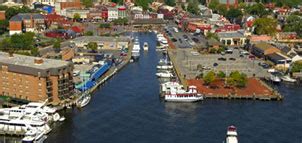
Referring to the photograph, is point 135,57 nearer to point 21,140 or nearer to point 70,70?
point 70,70

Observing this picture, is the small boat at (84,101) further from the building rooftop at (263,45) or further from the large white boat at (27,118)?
the building rooftop at (263,45)

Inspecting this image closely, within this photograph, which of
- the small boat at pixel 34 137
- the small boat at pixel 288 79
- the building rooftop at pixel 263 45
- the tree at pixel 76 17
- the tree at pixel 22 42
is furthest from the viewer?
the tree at pixel 76 17

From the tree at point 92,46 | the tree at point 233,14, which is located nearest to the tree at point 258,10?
the tree at point 233,14

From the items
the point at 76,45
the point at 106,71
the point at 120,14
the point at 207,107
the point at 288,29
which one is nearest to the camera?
the point at 207,107

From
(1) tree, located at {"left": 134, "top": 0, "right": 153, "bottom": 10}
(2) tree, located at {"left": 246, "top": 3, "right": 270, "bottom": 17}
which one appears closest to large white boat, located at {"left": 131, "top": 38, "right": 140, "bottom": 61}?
(2) tree, located at {"left": 246, "top": 3, "right": 270, "bottom": 17}

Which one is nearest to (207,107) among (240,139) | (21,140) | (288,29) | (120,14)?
(240,139)
